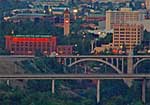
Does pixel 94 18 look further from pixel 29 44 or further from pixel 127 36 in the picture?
pixel 29 44

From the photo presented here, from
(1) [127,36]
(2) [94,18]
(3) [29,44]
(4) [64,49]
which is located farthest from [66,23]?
(4) [64,49]

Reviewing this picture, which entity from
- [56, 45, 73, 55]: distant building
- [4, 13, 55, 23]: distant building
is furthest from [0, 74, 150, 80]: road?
[4, 13, 55, 23]: distant building

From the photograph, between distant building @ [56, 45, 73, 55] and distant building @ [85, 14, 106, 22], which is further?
distant building @ [85, 14, 106, 22]

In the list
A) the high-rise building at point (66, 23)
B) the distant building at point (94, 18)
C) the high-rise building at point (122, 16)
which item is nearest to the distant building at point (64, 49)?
the high-rise building at point (66, 23)

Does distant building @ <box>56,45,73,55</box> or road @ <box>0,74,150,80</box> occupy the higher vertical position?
road @ <box>0,74,150,80</box>

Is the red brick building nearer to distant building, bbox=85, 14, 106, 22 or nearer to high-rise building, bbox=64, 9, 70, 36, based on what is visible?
high-rise building, bbox=64, 9, 70, 36

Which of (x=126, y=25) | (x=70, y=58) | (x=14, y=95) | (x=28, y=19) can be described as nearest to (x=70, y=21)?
(x=28, y=19)

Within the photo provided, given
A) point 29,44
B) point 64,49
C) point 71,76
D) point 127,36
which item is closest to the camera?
point 71,76

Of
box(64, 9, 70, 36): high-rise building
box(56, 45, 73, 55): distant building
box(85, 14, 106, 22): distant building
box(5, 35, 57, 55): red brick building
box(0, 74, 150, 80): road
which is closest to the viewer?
box(0, 74, 150, 80): road
